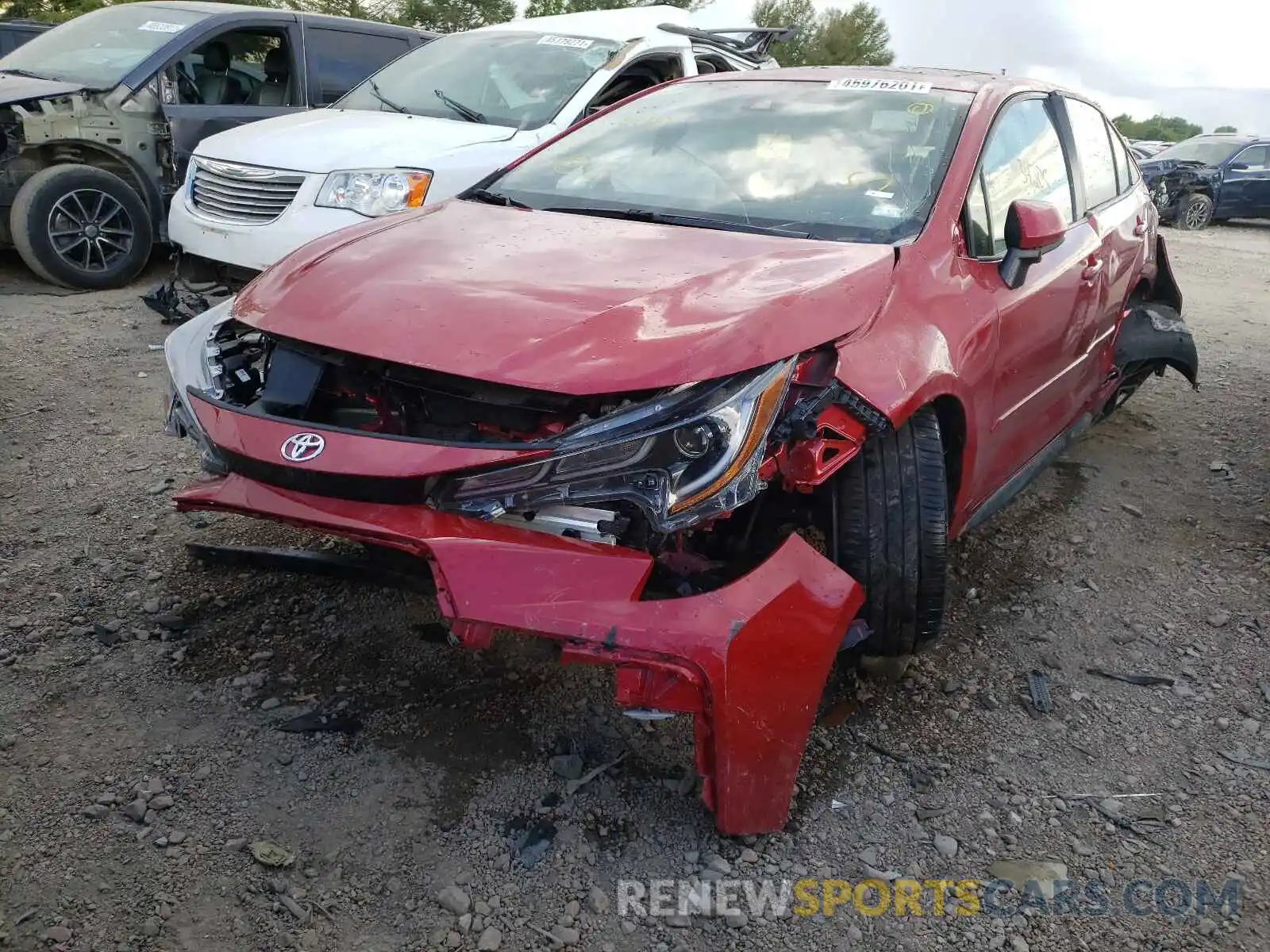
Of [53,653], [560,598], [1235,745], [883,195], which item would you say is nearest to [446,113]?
[883,195]

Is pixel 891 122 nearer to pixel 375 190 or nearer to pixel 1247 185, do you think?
pixel 375 190

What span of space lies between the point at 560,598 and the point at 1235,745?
1.94 m

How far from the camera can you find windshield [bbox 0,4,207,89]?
6.74 meters

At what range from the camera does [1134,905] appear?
7.08 ft

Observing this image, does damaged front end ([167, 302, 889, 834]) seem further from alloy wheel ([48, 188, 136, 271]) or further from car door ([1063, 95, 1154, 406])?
alloy wheel ([48, 188, 136, 271])

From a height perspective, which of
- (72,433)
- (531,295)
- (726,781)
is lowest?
(72,433)

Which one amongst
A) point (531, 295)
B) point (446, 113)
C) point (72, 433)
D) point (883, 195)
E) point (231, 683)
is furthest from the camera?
point (446, 113)

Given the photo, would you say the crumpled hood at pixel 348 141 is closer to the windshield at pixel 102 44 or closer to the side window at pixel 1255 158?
the windshield at pixel 102 44

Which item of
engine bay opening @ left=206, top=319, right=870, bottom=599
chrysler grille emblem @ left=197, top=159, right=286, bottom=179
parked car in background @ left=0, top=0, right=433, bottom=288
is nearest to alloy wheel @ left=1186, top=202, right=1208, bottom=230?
parked car in background @ left=0, top=0, right=433, bottom=288

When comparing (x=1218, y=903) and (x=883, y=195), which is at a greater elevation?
(x=883, y=195)

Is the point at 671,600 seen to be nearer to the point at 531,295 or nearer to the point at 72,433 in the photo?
the point at 531,295

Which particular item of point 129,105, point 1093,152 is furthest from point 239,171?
point 1093,152

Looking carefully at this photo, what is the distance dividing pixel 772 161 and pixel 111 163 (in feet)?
17.6

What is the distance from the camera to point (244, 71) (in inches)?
283
